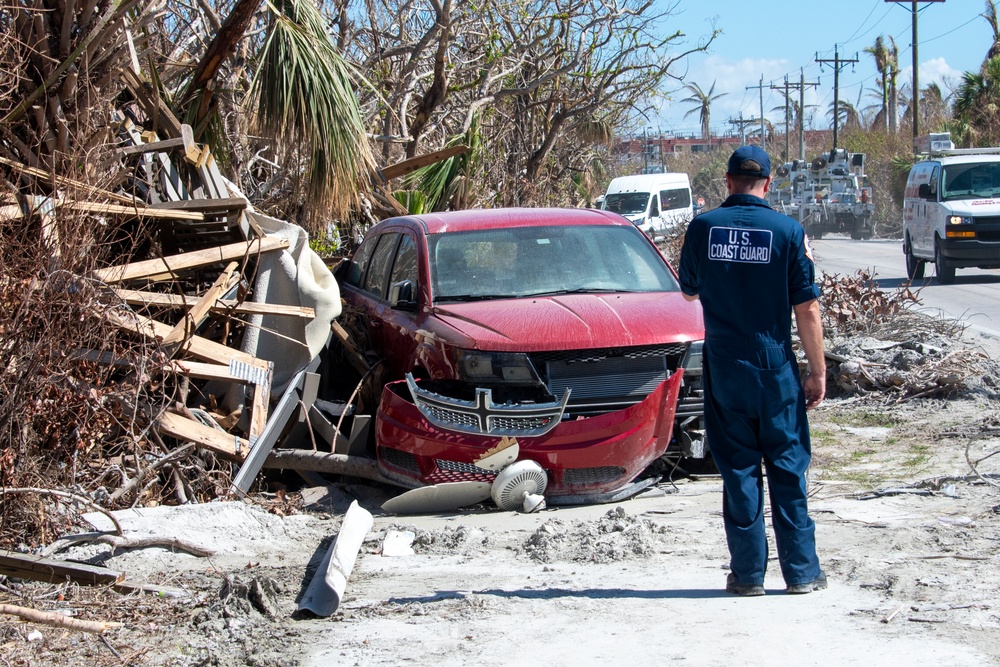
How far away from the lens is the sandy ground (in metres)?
3.63

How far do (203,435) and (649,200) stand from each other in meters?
24.7

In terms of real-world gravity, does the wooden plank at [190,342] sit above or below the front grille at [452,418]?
above

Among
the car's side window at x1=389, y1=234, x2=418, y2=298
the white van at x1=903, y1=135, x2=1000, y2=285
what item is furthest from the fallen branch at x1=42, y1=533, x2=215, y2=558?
the white van at x1=903, y1=135, x2=1000, y2=285

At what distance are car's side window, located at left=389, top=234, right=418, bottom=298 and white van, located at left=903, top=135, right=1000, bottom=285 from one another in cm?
1254

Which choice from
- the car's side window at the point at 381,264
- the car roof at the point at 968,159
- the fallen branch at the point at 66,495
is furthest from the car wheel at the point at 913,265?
the fallen branch at the point at 66,495

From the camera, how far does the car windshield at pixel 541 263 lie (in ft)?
22.7

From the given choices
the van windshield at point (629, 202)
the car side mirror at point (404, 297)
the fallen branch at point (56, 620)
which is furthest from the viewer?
the van windshield at point (629, 202)

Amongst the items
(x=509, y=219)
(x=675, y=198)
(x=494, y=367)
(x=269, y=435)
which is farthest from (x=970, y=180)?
(x=269, y=435)

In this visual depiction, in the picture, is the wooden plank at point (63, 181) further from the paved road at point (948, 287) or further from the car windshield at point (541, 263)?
the paved road at point (948, 287)

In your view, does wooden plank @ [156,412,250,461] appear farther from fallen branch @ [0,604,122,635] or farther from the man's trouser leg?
the man's trouser leg

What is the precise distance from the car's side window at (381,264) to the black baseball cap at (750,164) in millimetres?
3861

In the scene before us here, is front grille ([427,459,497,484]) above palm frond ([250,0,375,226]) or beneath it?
beneath

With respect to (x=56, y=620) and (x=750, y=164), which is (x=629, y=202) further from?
(x=56, y=620)

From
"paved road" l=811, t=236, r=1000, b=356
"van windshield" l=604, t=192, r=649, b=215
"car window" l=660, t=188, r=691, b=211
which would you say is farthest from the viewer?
"car window" l=660, t=188, r=691, b=211
